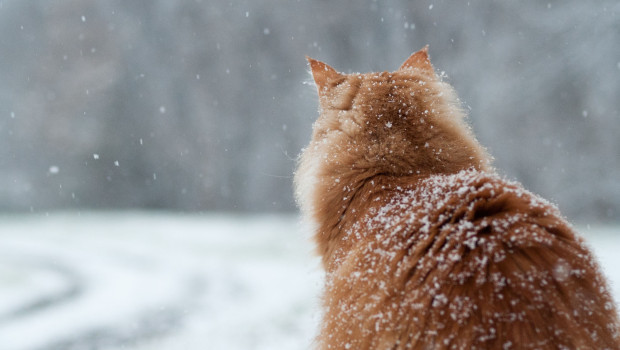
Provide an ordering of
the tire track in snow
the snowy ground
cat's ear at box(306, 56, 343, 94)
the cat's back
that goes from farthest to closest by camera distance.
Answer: the tire track in snow < the snowy ground < cat's ear at box(306, 56, 343, 94) < the cat's back

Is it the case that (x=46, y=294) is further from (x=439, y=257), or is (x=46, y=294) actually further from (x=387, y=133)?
(x=439, y=257)

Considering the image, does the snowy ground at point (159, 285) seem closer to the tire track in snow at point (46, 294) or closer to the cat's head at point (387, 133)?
the tire track in snow at point (46, 294)

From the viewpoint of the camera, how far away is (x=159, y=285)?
147 inches

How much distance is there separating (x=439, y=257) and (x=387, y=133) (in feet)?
2.00

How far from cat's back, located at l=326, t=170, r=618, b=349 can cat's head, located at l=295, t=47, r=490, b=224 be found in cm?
33

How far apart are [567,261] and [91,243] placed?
503cm

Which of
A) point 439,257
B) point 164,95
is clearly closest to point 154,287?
point 439,257

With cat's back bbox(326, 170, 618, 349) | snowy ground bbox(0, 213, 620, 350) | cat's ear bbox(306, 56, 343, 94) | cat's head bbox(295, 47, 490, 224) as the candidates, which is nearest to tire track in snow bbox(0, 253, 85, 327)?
snowy ground bbox(0, 213, 620, 350)

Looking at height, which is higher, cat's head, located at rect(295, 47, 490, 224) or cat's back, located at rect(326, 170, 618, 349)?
cat's head, located at rect(295, 47, 490, 224)

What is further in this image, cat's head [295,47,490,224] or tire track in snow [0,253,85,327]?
tire track in snow [0,253,85,327]

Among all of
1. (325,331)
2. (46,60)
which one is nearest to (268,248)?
(325,331)

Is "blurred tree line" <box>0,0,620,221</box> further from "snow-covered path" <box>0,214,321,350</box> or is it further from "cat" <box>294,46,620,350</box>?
"cat" <box>294,46,620,350</box>

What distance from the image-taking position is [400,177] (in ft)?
4.77

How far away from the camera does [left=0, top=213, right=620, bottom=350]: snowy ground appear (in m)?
2.71
